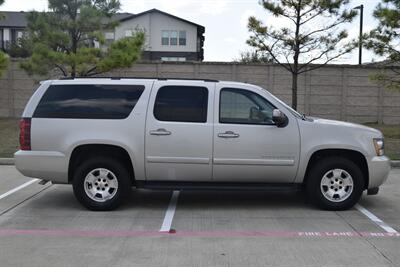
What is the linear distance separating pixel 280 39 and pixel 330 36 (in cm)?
184

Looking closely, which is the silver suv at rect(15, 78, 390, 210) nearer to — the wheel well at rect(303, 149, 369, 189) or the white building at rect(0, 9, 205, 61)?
the wheel well at rect(303, 149, 369, 189)

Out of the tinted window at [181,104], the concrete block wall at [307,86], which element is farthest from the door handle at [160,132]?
the concrete block wall at [307,86]

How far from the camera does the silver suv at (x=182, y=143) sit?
7.17 m

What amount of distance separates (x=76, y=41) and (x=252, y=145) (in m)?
16.6

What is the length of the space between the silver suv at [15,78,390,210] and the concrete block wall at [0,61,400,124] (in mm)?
17664

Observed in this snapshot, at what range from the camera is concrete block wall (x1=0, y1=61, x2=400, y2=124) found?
25.0 metres

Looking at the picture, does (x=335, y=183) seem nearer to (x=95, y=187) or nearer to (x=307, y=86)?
(x=95, y=187)

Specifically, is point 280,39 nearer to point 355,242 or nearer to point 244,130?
point 244,130

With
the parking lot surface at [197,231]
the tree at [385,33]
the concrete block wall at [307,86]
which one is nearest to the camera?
the parking lot surface at [197,231]

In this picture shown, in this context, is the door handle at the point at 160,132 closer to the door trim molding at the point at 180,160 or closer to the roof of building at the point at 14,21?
the door trim molding at the point at 180,160

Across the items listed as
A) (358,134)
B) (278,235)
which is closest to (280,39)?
(358,134)

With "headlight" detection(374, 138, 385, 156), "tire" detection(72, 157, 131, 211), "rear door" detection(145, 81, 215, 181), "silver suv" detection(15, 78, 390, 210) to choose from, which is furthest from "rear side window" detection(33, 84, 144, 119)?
"headlight" detection(374, 138, 385, 156)

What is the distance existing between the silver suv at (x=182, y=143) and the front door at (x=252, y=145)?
0.05 ft

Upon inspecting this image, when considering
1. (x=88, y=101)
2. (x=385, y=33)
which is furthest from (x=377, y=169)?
(x=385, y=33)
